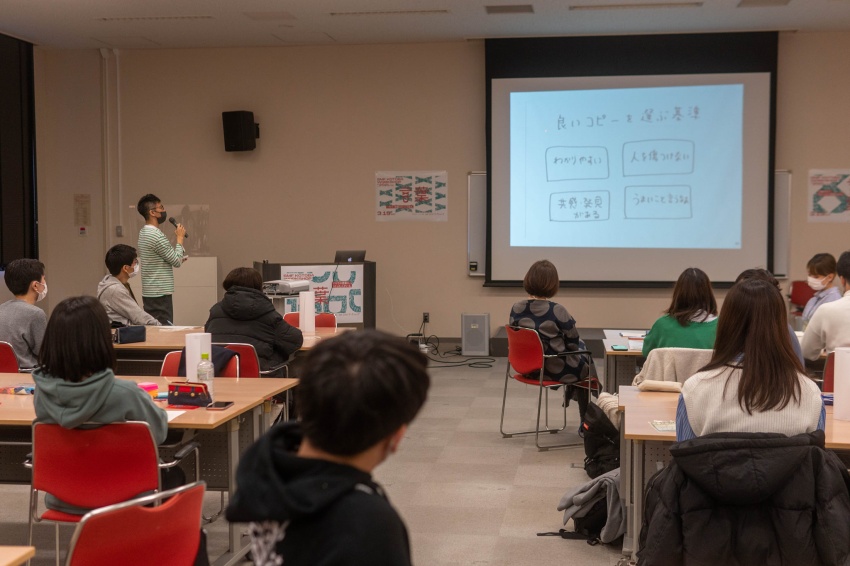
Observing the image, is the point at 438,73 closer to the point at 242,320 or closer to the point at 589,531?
the point at 242,320

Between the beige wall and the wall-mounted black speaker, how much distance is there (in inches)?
6.6

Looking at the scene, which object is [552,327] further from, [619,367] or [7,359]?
[7,359]

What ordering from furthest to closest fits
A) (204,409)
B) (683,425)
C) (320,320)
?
(320,320) < (204,409) < (683,425)

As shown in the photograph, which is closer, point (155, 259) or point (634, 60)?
point (155, 259)

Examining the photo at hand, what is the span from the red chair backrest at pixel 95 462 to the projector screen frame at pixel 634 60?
20.2 ft

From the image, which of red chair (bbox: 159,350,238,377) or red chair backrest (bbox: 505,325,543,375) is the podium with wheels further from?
red chair (bbox: 159,350,238,377)

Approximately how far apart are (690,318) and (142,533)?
2952mm

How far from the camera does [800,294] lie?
26.2 feet

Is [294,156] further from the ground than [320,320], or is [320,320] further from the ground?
[294,156]

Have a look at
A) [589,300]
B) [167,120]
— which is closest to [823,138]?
[589,300]

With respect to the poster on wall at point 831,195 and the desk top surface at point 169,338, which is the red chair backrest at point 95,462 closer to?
the desk top surface at point 169,338

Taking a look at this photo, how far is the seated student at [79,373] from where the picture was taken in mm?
2576

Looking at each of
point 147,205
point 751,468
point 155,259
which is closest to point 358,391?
point 751,468

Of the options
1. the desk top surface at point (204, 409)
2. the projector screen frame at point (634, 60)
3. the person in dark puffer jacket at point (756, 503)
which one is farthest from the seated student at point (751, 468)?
the projector screen frame at point (634, 60)
